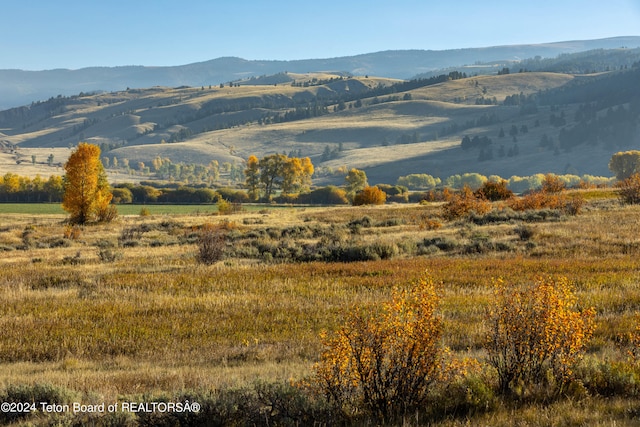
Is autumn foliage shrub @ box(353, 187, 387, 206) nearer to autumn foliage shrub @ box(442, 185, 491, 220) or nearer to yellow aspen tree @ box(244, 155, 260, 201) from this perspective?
yellow aspen tree @ box(244, 155, 260, 201)

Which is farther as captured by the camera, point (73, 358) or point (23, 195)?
point (23, 195)

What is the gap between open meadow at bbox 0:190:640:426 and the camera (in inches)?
340

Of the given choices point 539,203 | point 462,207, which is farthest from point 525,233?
point 539,203

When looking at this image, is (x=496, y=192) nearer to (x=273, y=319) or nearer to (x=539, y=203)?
(x=539, y=203)

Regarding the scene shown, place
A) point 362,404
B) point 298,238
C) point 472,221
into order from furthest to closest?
point 472,221 → point 298,238 → point 362,404

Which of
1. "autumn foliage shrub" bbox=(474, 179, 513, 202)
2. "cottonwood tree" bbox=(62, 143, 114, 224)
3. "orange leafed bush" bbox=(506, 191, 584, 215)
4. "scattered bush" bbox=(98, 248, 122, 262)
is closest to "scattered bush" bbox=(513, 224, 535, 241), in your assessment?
"orange leafed bush" bbox=(506, 191, 584, 215)

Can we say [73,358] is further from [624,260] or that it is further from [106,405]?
[624,260]

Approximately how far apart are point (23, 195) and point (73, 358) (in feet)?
446

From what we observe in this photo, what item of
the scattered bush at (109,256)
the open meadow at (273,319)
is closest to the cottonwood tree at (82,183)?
the open meadow at (273,319)

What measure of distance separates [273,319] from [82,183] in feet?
180

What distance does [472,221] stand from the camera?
4322 centimetres

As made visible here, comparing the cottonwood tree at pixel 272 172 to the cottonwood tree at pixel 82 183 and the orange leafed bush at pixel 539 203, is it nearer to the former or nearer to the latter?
the cottonwood tree at pixel 82 183

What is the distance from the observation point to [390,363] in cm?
856

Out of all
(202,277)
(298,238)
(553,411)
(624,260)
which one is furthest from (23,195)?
(553,411)
